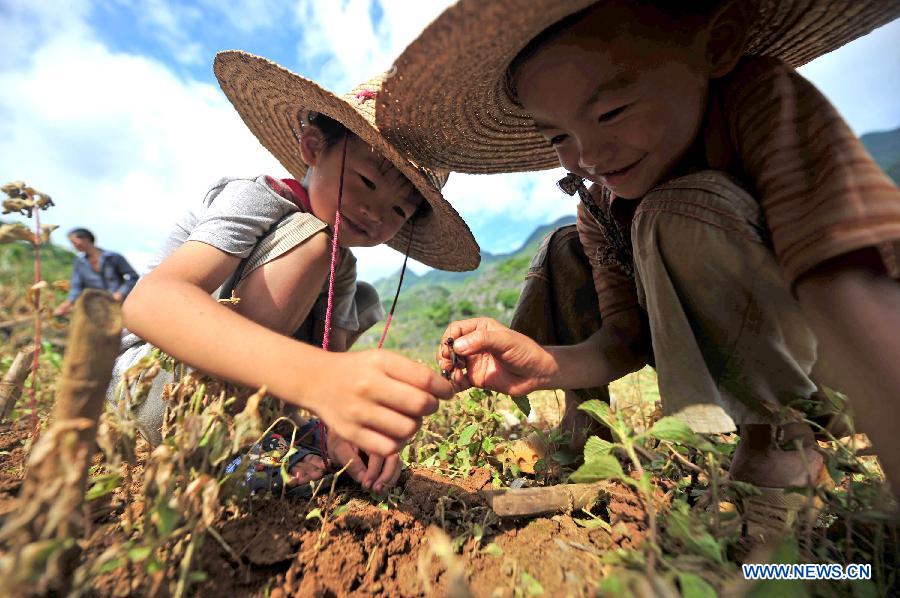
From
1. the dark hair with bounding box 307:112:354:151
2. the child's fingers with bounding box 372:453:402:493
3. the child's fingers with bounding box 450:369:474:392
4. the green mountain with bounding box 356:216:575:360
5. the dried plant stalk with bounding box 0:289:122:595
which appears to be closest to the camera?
the dried plant stalk with bounding box 0:289:122:595

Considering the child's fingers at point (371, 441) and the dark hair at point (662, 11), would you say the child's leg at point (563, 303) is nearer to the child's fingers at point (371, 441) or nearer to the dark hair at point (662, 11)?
the dark hair at point (662, 11)

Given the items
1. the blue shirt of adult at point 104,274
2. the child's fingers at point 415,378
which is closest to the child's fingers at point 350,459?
the child's fingers at point 415,378

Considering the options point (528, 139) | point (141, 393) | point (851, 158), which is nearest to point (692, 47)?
point (851, 158)

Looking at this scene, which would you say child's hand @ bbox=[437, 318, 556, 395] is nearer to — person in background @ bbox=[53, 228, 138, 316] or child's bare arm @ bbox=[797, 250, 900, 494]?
child's bare arm @ bbox=[797, 250, 900, 494]

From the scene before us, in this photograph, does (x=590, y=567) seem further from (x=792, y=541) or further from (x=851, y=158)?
(x=851, y=158)

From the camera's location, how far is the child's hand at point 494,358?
1.24 meters

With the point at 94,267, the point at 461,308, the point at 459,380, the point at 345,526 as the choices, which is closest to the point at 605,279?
the point at 459,380

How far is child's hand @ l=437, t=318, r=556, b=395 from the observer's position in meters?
1.24

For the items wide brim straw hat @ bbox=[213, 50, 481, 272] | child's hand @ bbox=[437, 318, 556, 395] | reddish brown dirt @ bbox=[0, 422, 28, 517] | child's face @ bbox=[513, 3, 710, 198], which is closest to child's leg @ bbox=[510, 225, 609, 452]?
wide brim straw hat @ bbox=[213, 50, 481, 272]

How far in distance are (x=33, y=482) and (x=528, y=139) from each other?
164 centimetres

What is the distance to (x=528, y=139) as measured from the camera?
1696 millimetres

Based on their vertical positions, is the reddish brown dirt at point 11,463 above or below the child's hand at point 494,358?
below

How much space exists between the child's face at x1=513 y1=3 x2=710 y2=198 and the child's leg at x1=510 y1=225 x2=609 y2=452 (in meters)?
0.63

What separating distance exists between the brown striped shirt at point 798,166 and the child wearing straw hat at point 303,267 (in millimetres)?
793
